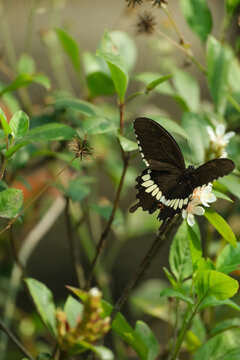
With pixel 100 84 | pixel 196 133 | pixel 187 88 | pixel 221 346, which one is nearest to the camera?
pixel 221 346

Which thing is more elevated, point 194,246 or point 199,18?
point 199,18

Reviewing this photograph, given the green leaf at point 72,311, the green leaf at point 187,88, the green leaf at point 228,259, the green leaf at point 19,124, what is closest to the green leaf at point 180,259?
the green leaf at point 228,259

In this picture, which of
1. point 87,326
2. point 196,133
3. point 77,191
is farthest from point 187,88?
point 87,326

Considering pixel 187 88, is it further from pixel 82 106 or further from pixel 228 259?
pixel 228 259

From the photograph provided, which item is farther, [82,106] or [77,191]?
[77,191]

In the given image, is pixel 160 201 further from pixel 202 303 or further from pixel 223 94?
pixel 223 94

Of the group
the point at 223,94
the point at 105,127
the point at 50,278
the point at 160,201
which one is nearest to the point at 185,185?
the point at 160,201
